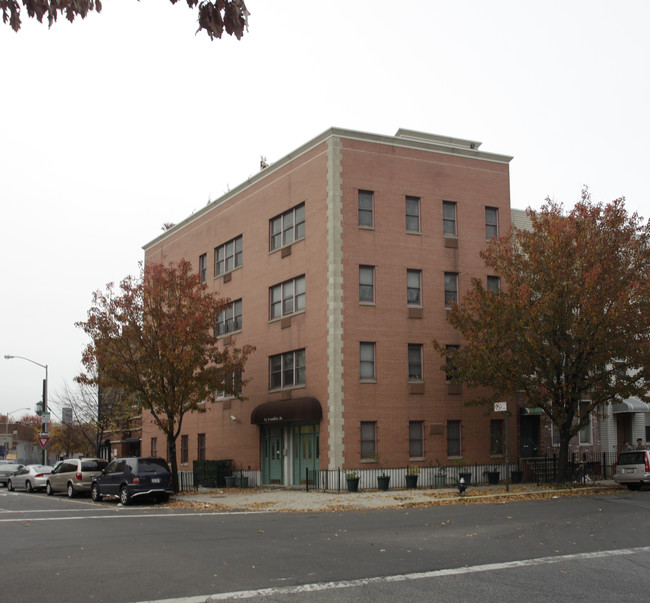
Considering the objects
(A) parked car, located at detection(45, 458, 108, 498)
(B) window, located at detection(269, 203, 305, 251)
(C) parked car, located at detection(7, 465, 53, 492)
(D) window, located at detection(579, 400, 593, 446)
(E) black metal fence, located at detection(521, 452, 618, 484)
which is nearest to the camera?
(E) black metal fence, located at detection(521, 452, 618, 484)

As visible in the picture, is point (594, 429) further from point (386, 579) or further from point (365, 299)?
point (386, 579)

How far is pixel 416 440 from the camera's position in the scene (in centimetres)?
3341

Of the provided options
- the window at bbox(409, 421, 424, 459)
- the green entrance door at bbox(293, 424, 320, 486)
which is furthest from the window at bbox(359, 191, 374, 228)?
the green entrance door at bbox(293, 424, 320, 486)

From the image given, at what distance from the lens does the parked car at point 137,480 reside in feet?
87.5

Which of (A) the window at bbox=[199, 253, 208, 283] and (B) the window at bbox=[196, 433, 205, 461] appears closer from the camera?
(B) the window at bbox=[196, 433, 205, 461]

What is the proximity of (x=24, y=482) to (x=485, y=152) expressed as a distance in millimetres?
28421

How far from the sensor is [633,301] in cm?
2931

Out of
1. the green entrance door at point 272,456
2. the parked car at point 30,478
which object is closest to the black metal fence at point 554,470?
the green entrance door at point 272,456

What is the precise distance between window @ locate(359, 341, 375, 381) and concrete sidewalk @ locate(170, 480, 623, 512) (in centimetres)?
509

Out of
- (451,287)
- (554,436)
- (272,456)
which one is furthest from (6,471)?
(554,436)

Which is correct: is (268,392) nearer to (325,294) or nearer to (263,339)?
(263,339)

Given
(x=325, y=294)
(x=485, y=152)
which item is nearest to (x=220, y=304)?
(x=325, y=294)

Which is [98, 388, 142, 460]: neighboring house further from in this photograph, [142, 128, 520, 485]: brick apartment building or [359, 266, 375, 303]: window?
[359, 266, 375, 303]: window

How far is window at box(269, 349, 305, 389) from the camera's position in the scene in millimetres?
34938
